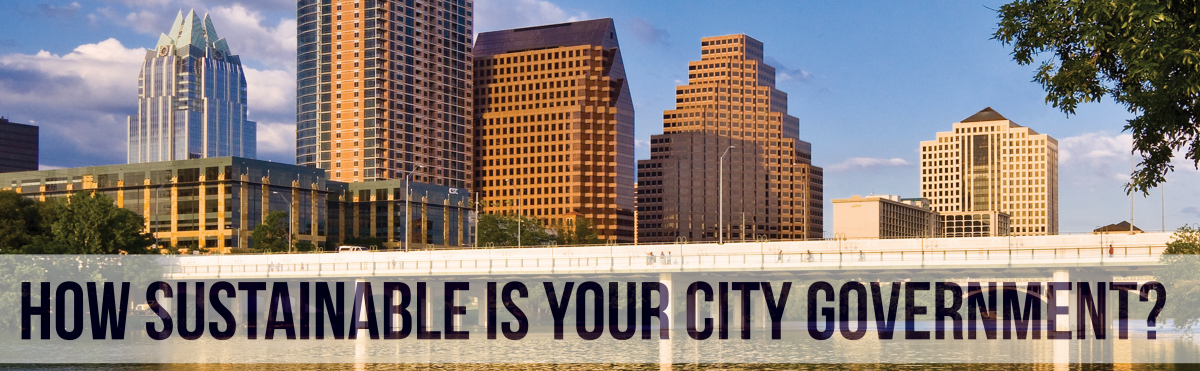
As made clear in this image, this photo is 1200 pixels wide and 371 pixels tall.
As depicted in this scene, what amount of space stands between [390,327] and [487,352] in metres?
44.9

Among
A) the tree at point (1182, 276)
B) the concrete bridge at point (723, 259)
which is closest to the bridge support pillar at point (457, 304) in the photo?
the concrete bridge at point (723, 259)

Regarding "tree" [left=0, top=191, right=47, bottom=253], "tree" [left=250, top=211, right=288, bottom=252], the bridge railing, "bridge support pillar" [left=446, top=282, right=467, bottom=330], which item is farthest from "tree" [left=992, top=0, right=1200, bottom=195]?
"tree" [left=250, top=211, right=288, bottom=252]

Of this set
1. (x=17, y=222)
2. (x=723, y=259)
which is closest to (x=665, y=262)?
(x=723, y=259)

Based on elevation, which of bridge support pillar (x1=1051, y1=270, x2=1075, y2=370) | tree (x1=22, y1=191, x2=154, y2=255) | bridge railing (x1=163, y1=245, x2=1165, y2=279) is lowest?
bridge support pillar (x1=1051, y1=270, x2=1075, y2=370)

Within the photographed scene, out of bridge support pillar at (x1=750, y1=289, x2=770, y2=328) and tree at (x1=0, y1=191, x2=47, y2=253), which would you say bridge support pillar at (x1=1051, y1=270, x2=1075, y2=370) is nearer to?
bridge support pillar at (x1=750, y1=289, x2=770, y2=328)

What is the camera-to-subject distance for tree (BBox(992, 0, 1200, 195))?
1017 inches

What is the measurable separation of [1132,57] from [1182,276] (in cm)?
8380

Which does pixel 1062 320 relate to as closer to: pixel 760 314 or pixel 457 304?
pixel 760 314

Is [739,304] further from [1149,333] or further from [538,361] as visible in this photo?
[538,361]

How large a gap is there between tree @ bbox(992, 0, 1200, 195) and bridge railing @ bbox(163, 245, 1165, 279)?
7152 cm

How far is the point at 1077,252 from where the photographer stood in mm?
97688

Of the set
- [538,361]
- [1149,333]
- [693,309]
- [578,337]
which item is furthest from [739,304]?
[538,361]

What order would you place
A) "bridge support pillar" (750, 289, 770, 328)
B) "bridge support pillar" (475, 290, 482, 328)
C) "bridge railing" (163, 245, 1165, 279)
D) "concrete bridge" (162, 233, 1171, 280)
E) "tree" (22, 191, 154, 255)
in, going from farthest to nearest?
"bridge support pillar" (750, 289, 770, 328), "bridge support pillar" (475, 290, 482, 328), "tree" (22, 191, 154, 255), "concrete bridge" (162, 233, 1171, 280), "bridge railing" (163, 245, 1165, 279)

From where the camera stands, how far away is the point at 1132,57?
86.8ft
